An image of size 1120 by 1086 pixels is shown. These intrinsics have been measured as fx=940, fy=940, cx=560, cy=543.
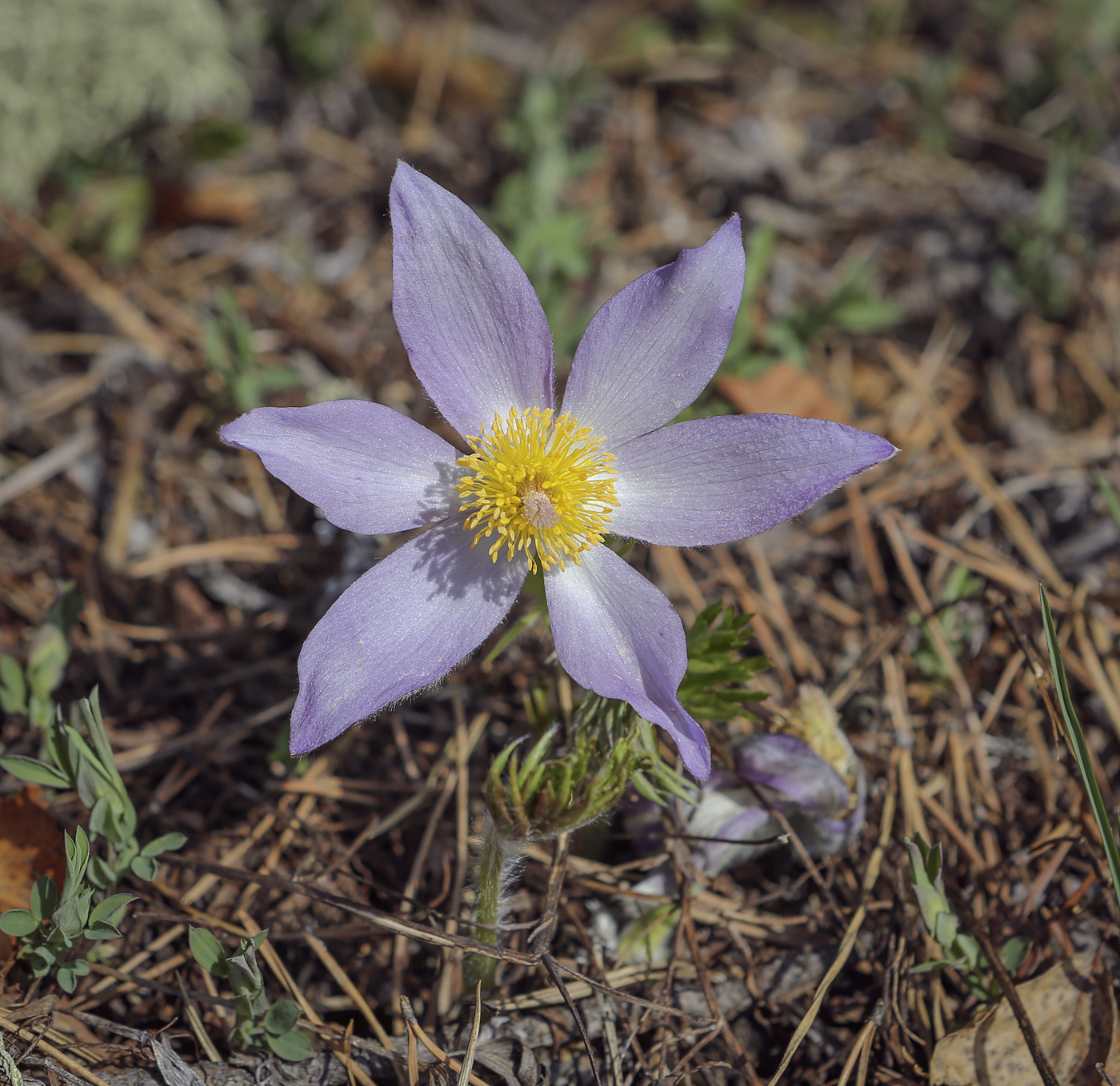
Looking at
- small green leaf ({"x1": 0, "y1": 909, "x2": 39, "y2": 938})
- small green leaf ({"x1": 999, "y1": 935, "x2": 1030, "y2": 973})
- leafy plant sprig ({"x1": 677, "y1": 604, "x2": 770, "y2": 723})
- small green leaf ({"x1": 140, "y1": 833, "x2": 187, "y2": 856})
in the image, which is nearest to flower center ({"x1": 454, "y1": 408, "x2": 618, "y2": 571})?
leafy plant sprig ({"x1": 677, "y1": 604, "x2": 770, "y2": 723})

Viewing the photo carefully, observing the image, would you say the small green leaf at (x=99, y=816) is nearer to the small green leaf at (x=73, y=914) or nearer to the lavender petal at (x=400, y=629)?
the small green leaf at (x=73, y=914)

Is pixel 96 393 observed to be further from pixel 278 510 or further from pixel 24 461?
pixel 278 510

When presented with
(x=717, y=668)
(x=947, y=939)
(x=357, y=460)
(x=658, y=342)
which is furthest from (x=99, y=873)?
(x=947, y=939)

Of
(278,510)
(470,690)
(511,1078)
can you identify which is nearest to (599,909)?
(511,1078)

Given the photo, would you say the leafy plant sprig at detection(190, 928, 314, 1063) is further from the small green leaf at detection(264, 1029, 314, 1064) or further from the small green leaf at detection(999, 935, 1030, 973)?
the small green leaf at detection(999, 935, 1030, 973)

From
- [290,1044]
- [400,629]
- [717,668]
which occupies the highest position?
[400,629]

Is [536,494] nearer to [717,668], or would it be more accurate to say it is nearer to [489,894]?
[717,668]
